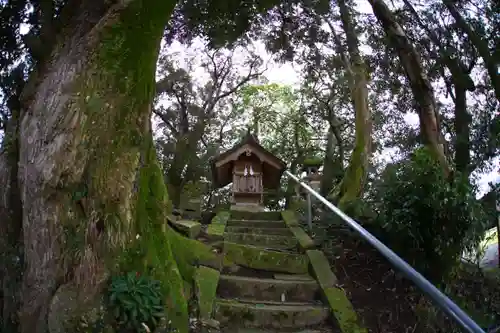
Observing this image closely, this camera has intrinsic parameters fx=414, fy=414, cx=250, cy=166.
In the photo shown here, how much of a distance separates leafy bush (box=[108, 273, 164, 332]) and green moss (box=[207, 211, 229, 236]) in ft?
9.29

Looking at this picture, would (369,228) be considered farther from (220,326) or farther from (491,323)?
(220,326)

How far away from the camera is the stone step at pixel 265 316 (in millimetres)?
3621

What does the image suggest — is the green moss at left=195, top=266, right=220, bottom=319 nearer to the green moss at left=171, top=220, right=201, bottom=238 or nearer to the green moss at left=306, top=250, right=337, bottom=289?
the green moss at left=306, top=250, right=337, bottom=289

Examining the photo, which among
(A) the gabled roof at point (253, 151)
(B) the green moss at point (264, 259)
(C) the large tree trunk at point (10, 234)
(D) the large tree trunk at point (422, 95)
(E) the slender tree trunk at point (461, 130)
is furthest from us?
(A) the gabled roof at point (253, 151)

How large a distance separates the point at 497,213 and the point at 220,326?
3.42m

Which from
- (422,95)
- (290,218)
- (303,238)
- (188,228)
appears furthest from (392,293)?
(290,218)

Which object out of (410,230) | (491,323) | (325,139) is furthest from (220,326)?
(325,139)

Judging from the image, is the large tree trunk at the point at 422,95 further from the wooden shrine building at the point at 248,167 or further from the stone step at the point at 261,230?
the wooden shrine building at the point at 248,167

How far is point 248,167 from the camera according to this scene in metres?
10.3

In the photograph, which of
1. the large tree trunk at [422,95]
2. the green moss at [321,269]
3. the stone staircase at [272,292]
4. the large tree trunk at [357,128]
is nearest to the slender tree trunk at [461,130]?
the large tree trunk at [422,95]

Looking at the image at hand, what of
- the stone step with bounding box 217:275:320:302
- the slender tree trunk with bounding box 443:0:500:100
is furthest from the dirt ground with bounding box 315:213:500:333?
Answer: the slender tree trunk with bounding box 443:0:500:100

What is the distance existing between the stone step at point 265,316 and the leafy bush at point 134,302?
0.95 m

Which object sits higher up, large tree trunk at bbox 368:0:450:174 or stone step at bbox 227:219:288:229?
large tree trunk at bbox 368:0:450:174

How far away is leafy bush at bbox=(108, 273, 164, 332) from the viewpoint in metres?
2.64
